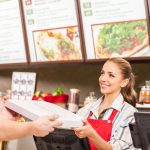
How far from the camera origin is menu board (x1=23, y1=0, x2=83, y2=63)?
10.9 feet

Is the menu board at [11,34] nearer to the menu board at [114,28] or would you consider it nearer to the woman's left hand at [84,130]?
the menu board at [114,28]

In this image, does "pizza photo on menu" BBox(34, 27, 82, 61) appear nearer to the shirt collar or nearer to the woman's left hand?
the shirt collar

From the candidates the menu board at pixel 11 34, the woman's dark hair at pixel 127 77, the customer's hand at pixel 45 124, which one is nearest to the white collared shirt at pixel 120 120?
the woman's dark hair at pixel 127 77

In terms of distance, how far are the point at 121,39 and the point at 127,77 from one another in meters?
0.44

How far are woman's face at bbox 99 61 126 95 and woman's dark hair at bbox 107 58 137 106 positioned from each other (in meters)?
0.03

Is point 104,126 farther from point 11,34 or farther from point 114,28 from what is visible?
point 11,34

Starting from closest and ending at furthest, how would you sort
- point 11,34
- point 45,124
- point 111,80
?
point 45,124, point 111,80, point 11,34

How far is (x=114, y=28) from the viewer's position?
3.03 metres

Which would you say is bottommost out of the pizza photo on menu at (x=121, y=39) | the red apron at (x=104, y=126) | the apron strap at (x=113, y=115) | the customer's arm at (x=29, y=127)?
the red apron at (x=104, y=126)

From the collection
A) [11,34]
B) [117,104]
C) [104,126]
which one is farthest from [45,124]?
[11,34]

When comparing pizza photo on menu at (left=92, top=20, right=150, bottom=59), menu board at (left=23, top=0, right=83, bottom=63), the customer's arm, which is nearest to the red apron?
pizza photo on menu at (left=92, top=20, right=150, bottom=59)

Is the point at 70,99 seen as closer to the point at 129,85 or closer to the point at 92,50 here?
the point at 92,50

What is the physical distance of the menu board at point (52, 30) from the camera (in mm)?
3322

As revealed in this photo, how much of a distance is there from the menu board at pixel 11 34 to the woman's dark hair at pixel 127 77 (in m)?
1.33
